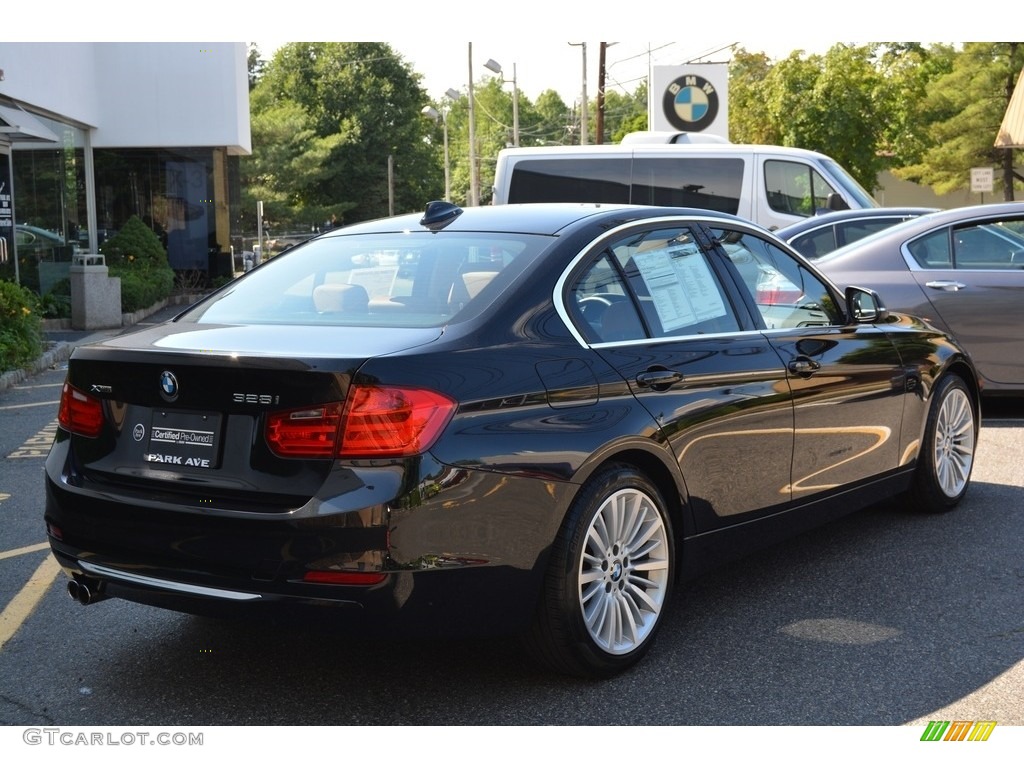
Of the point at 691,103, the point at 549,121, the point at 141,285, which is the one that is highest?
the point at 549,121

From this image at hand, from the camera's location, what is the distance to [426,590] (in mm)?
3658

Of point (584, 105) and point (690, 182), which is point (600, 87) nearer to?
point (584, 105)

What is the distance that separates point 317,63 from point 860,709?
8567 cm

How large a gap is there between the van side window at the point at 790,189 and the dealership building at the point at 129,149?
1143cm

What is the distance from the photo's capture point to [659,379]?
4402mm

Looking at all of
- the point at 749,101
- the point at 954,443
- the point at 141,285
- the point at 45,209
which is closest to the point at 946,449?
the point at 954,443

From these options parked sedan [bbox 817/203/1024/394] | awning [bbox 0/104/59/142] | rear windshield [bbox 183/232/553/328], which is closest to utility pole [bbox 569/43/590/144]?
awning [bbox 0/104/59/142]

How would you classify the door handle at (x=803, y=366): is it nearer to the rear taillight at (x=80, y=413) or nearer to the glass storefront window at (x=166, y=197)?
the rear taillight at (x=80, y=413)

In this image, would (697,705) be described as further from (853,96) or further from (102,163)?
(853,96)

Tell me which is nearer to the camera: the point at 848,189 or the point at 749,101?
the point at 848,189

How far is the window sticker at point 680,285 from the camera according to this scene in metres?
4.68

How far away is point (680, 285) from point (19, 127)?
1578 cm

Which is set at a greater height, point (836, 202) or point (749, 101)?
point (749, 101)

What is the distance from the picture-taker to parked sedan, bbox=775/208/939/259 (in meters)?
11.5
